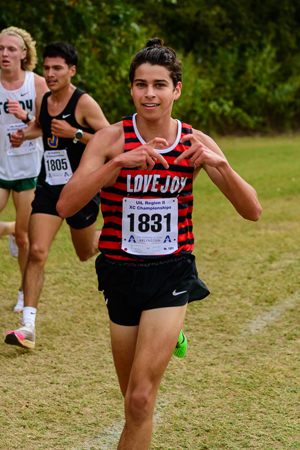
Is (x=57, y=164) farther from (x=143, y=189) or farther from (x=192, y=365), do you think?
(x=143, y=189)

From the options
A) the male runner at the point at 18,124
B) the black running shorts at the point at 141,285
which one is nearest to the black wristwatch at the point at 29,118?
the male runner at the point at 18,124

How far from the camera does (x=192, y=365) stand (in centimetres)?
442

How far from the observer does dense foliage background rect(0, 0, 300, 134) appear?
15820mm

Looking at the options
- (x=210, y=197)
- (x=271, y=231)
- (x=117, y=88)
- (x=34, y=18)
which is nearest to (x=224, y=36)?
(x=117, y=88)

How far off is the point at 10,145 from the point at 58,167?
29.6 inches

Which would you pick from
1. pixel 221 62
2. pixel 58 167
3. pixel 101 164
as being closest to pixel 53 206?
pixel 58 167

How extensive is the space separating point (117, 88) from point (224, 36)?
8.83m

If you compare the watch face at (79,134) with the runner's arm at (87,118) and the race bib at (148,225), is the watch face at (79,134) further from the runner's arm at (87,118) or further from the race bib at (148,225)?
the race bib at (148,225)

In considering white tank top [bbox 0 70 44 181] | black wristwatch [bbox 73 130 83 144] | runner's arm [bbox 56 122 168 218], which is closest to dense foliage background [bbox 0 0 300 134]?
white tank top [bbox 0 70 44 181]

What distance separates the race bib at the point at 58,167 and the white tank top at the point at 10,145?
526 millimetres

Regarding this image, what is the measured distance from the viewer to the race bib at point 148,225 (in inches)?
117

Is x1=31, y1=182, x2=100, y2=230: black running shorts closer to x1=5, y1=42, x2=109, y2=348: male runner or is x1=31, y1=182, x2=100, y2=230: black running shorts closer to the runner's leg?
x1=5, y1=42, x2=109, y2=348: male runner

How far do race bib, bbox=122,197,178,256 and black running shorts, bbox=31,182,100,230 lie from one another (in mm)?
2043

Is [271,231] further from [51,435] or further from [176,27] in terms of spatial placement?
[176,27]
